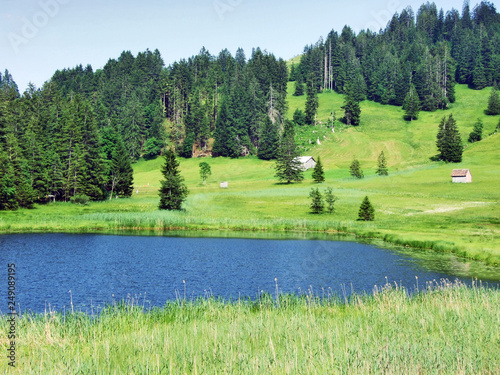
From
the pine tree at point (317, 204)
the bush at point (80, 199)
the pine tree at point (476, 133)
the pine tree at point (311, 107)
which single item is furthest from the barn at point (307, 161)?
the bush at point (80, 199)

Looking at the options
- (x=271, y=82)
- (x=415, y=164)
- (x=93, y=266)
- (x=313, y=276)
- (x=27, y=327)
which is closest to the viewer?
(x=27, y=327)

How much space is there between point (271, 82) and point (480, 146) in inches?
3363

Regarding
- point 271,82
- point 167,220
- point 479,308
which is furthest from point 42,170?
point 271,82

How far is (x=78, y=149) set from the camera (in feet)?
320

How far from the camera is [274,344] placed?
53.0 ft

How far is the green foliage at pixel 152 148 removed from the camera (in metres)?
168

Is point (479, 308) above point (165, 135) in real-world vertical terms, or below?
below

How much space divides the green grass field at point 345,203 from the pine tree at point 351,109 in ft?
63.8

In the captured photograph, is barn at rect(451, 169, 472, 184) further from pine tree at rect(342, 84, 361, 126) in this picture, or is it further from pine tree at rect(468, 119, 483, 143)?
pine tree at rect(342, 84, 361, 126)

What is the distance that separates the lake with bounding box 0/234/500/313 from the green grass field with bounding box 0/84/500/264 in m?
7.23

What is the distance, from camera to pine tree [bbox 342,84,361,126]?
183m

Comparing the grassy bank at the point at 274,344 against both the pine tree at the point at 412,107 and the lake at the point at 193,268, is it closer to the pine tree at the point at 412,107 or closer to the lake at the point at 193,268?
the lake at the point at 193,268

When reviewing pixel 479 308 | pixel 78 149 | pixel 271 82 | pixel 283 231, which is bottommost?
pixel 283 231

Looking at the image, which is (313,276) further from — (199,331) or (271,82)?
(271,82)
